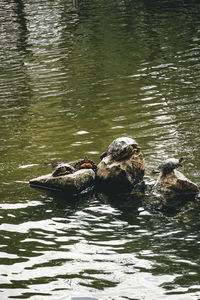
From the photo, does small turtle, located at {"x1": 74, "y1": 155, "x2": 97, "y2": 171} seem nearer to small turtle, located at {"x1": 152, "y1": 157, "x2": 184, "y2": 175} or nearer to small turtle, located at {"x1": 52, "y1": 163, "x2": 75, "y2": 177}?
small turtle, located at {"x1": 52, "y1": 163, "x2": 75, "y2": 177}

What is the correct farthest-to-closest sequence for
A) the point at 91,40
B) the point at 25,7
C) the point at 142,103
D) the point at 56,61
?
the point at 25,7 → the point at 91,40 → the point at 56,61 → the point at 142,103

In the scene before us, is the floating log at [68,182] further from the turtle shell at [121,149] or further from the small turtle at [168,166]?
the small turtle at [168,166]

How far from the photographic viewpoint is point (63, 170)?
10188 millimetres

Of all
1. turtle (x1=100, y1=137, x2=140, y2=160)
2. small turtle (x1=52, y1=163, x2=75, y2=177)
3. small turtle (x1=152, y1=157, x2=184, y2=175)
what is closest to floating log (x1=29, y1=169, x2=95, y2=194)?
small turtle (x1=52, y1=163, x2=75, y2=177)

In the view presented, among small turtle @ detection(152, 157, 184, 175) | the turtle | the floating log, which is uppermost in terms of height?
the turtle

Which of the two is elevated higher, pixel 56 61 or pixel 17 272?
pixel 56 61

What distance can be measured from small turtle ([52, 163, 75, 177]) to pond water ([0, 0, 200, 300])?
487 millimetres

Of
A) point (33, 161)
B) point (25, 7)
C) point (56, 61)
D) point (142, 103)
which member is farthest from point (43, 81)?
point (25, 7)

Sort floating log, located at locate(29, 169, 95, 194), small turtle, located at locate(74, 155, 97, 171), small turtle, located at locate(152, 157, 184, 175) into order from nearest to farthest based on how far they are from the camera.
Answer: small turtle, located at locate(152, 157, 184, 175) → floating log, located at locate(29, 169, 95, 194) → small turtle, located at locate(74, 155, 97, 171)

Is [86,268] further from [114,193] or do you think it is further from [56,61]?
[56,61]

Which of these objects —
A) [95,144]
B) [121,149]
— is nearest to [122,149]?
[121,149]

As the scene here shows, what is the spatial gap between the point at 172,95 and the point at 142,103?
128 cm

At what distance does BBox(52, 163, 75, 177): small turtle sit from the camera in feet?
33.2

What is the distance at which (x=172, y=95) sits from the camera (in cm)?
1628
